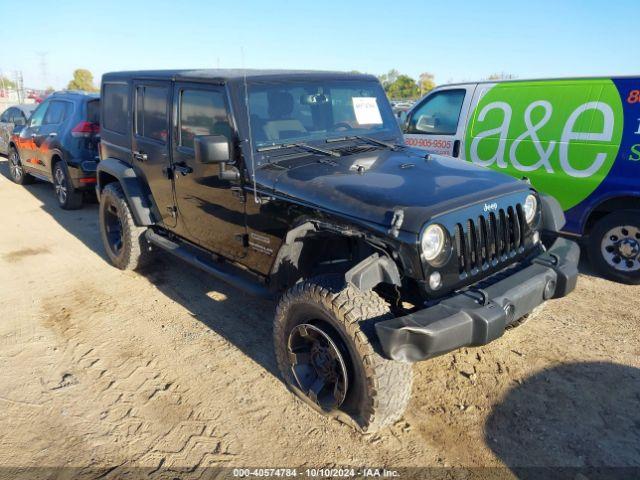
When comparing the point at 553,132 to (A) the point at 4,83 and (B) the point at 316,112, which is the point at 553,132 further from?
(A) the point at 4,83

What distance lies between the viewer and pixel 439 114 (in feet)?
21.1

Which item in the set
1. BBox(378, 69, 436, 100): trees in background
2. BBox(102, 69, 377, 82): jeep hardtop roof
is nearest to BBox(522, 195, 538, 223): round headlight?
BBox(102, 69, 377, 82): jeep hardtop roof

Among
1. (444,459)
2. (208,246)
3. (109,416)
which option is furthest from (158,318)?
(444,459)

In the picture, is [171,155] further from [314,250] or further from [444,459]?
[444,459]

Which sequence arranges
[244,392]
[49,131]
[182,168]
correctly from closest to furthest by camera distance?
1. [244,392]
2. [182,168]
3. [49,131]

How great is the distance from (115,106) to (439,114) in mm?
3966

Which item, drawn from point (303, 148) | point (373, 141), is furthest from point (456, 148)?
point (303, 148)

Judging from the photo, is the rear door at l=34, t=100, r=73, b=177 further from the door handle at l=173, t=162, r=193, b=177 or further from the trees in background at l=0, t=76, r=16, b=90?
the trees in background at l=0, t=76, r=16, b=90

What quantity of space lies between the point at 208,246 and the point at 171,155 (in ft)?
2.82

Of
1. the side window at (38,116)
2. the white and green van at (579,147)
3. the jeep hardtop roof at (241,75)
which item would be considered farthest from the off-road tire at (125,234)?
the side window at (38,116)

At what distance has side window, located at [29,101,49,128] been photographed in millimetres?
8578

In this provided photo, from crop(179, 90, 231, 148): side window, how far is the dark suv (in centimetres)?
418

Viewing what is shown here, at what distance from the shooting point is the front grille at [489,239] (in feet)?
9.36

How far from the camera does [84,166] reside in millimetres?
7461
